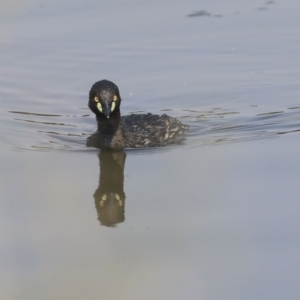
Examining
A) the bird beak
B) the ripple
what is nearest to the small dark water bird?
the bird beak

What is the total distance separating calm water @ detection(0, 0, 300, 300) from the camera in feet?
22.5

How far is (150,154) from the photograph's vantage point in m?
10.6

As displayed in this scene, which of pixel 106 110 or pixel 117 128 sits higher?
pixel 106 110

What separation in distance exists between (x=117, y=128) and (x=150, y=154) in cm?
78

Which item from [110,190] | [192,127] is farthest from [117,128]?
[110,190]

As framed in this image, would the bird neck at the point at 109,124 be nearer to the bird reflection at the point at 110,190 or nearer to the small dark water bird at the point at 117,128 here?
the small dark water bird at the point at 117,128

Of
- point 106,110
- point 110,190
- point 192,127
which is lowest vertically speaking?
point 110,190

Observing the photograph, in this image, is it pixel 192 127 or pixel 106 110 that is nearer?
pixel 106 110

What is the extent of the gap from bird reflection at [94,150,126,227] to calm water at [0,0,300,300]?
0.02 m

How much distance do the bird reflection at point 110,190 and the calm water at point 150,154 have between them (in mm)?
20

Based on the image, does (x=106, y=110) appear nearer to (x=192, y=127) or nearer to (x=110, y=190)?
(x=192, y=127)

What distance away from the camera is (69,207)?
8445 millimetres

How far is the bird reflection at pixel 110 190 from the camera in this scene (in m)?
8.27

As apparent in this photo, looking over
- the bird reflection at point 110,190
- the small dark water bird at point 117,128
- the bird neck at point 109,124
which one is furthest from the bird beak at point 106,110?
the bird reflection at point 110,190
